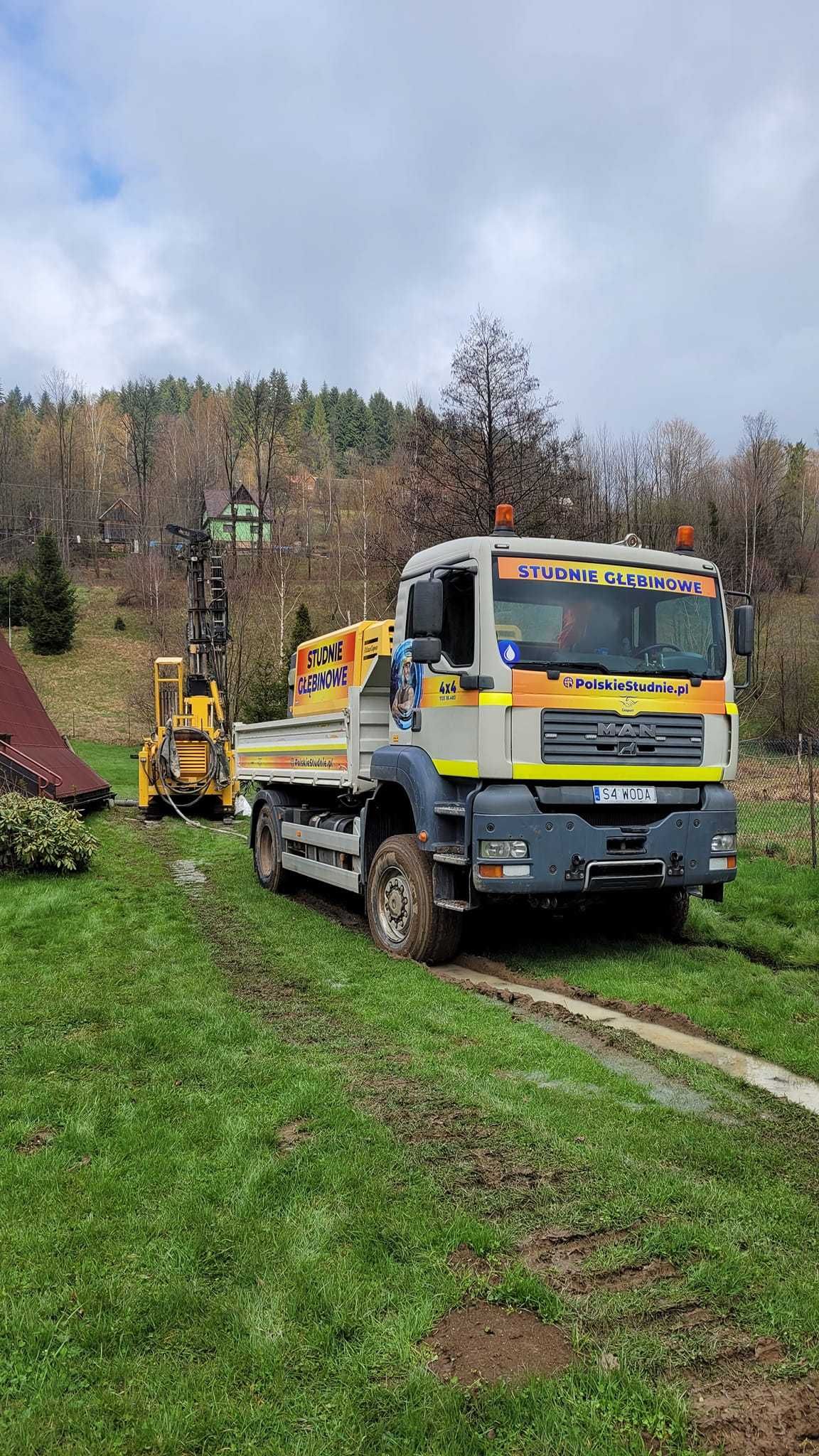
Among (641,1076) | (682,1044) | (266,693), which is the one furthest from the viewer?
(266,693)

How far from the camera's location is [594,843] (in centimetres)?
659

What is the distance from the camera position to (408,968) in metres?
6.85


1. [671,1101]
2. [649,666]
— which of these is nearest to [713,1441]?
[671,1101]

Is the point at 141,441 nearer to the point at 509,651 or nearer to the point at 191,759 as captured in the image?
the point at 191,759

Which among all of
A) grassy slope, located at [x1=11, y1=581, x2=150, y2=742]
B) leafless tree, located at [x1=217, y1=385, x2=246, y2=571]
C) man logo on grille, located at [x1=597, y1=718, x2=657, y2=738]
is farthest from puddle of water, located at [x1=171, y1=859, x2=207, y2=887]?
leafless tree, located at [x1=217, y1=385, x2=246, y2=571]

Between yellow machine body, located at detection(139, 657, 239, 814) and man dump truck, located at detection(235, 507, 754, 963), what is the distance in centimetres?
1113

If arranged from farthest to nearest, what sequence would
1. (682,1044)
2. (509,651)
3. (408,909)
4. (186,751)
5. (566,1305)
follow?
(186,751) → (408,909) → (509,651) → (682,1044) → (566,1305)

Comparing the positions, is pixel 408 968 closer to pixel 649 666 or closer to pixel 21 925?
pixel 649 666

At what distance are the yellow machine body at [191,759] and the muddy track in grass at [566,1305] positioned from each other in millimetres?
14353

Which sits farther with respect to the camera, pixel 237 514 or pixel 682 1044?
pixel 237 514

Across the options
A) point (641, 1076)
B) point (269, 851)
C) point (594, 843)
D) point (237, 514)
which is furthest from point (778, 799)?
point (237, 514)

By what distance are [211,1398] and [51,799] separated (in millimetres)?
10620

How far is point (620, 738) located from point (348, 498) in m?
56.2

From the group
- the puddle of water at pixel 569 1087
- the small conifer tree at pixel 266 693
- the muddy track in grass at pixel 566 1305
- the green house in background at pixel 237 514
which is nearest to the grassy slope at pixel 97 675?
the green house in background at pixel 237 514
